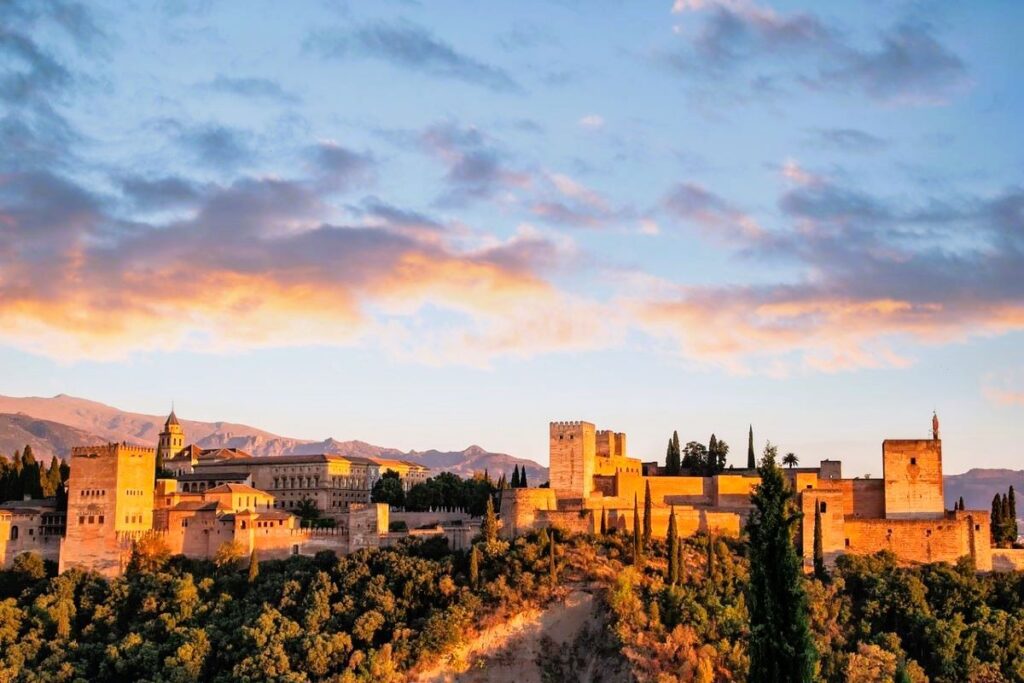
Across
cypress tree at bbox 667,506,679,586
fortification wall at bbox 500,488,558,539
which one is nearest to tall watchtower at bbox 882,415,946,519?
cypress tree at bbox 667,506,679,586

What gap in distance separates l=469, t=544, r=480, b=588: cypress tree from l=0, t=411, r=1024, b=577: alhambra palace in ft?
8.16

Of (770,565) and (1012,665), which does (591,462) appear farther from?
(770,565)

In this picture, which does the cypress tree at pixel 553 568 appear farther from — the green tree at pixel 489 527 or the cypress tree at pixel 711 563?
the cypress tree at pixel 711 563

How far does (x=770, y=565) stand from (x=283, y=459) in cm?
5276

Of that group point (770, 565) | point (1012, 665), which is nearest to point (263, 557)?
point (1012, 665)

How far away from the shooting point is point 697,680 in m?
49.5

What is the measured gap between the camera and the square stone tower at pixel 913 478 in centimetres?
6025

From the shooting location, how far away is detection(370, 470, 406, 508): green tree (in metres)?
73.8

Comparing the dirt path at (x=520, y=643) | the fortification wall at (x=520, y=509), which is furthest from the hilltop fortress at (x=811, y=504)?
the dirt path at (x=520, y=643)

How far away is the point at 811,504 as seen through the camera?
192ft

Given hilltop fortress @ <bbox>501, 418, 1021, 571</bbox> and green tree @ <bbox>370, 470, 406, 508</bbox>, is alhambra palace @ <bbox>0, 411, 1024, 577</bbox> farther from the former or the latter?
green tree @ <bbox>370, 470, 406, 508</bbox>

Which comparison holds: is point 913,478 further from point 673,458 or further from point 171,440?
point 171,440

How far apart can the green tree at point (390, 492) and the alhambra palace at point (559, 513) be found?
6.97 meters

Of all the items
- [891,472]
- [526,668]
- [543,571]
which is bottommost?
[526,668]
